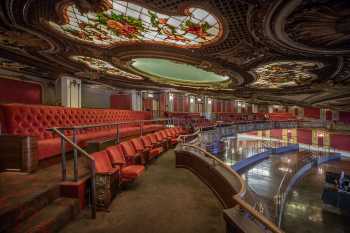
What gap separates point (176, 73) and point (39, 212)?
367 inches

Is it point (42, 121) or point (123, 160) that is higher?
point (42, 121)

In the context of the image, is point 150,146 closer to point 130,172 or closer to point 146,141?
point 146,141

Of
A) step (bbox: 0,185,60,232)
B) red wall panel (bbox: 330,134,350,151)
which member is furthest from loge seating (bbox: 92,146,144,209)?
red wall panel (bbox: 330,134,350,151)

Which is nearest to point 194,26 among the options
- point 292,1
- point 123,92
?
point 292,1

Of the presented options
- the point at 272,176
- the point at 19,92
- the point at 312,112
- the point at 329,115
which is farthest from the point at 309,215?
the point at 312,112

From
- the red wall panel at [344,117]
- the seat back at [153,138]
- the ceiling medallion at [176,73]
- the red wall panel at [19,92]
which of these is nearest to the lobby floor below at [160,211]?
the seat back at [153,138]

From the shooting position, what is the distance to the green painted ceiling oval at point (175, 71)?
8.38 m

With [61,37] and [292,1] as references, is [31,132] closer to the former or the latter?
[61,37]

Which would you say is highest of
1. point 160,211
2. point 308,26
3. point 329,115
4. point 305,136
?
point 308,26

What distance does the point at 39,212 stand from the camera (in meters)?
2.39

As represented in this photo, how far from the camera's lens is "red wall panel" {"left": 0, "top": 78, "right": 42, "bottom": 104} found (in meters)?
9.37

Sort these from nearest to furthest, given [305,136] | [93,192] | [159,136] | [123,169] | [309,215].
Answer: [93,192], [123,169], [159,136], [309,215], [305,136]

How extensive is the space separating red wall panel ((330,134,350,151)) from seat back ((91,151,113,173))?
2814 centimetres

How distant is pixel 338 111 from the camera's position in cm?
2408
